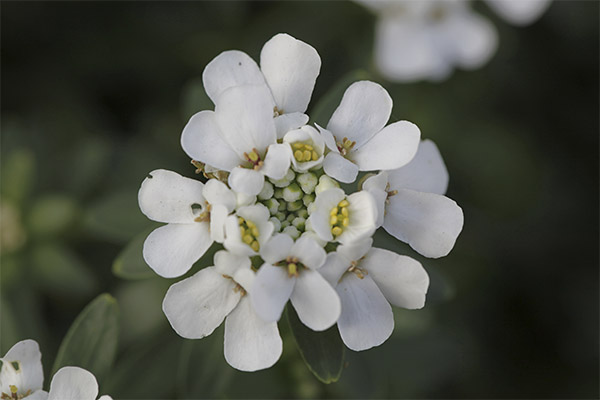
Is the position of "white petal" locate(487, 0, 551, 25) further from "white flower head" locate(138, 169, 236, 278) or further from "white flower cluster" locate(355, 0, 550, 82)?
"white flower head" locate(138, 169, 236, 278)

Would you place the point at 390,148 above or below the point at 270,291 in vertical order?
above

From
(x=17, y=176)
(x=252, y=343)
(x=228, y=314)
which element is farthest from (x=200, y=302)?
(x=17, y=176)

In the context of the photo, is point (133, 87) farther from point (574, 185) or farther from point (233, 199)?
point (574, 185)

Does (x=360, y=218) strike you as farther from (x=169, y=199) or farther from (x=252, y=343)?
(x=169, y=199)

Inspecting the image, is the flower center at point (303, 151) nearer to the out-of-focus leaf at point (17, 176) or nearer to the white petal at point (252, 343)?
the white petal at point (252, 343)

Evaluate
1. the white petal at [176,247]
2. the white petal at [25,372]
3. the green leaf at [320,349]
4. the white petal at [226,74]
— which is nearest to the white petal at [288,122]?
the white petal at [226,74]

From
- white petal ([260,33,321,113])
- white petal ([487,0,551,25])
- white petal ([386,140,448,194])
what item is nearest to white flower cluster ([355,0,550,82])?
white petal ([487,0,551,25])
